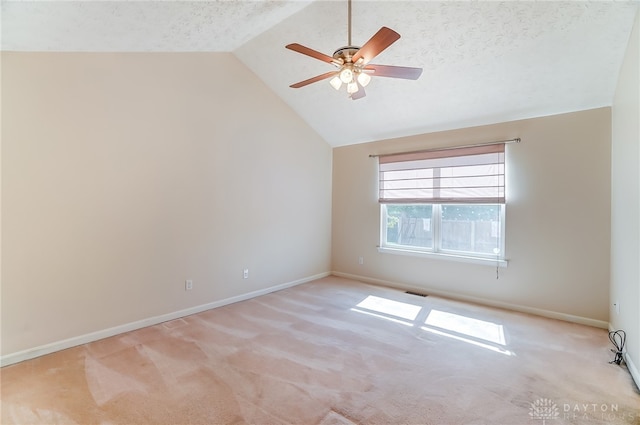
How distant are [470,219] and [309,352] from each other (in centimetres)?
302

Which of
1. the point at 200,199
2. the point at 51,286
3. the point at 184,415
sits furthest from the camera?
the point at 200,199

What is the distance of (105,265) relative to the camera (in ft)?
9.87

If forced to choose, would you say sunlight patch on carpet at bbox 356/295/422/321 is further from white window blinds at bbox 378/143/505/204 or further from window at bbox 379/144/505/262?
white window blinds at bbox 378/143/505/204

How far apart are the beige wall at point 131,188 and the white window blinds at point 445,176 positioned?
182 cm

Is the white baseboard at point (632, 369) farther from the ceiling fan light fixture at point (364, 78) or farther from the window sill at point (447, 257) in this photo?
the ceiling fan light fixture at point (364, 78)

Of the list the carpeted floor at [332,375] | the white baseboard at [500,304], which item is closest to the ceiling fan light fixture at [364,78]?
the carpeted floor at [332,375]

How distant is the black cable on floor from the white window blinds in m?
1.76

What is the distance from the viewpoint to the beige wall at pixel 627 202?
2.34 m

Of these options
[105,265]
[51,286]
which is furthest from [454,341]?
[51,286]

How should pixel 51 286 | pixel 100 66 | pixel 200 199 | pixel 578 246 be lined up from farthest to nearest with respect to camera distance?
pixel 200 199
pixel 578 246
pixel 100 66
pixel 51 286

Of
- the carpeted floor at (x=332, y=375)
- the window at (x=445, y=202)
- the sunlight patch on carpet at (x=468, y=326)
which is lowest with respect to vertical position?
the carpeted floor at (x=332, y=375)

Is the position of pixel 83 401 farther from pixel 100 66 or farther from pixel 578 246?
pixel 578 246

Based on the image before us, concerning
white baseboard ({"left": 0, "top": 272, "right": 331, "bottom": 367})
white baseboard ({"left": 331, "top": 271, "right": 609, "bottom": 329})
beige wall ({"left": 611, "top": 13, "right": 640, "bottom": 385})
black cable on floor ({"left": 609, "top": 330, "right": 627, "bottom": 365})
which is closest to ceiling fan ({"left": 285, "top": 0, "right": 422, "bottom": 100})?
beige wall ({"left": 611, "top": 13, "right": 640, "bottom": 385})

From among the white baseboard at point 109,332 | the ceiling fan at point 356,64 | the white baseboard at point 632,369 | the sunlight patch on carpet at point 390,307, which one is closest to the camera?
the ceiling fan at point 356,64
